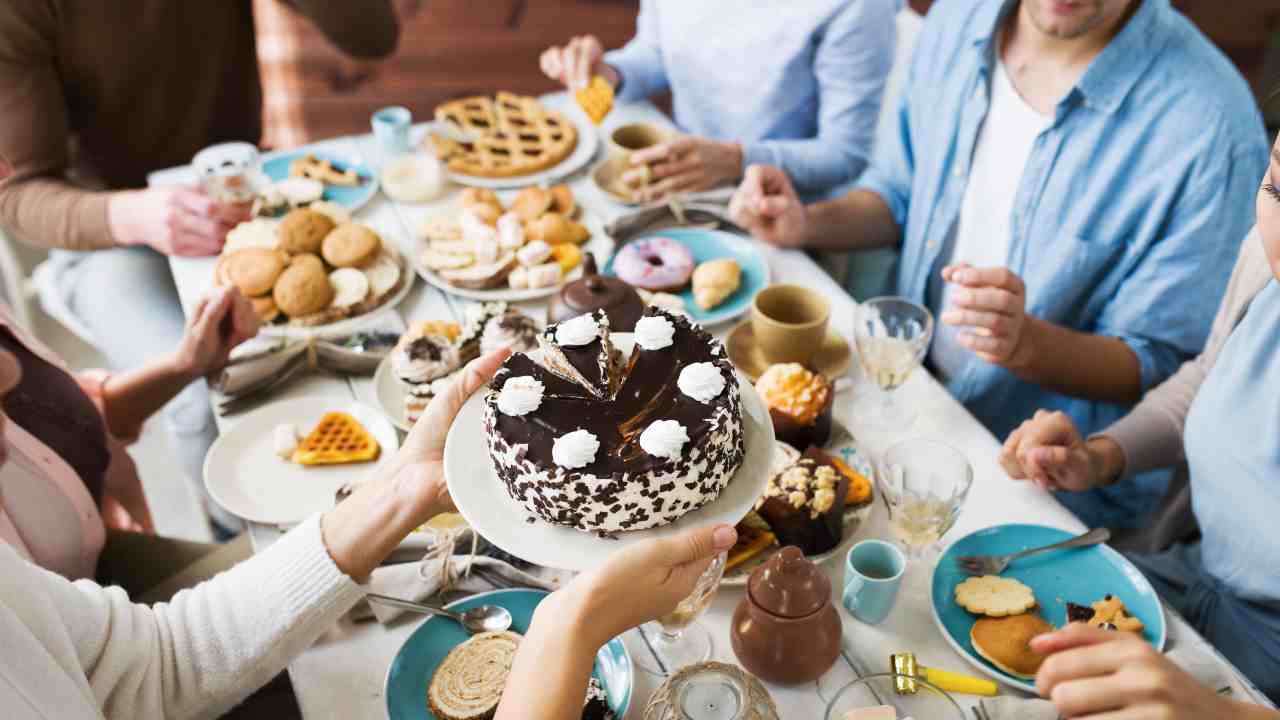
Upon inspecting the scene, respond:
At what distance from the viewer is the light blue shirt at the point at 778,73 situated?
2432 mm

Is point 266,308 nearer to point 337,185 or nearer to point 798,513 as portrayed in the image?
point 337,185

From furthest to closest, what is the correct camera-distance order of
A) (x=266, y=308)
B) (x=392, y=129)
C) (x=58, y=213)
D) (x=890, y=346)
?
1. (x=392, y=129)
2. (x=58, y=213)
3. (x=266, y=308)
4. (x=890, y=346)

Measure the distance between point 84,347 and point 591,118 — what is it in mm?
2204

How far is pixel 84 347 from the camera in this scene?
3479mm

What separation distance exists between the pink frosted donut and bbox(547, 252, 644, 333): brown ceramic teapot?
345 millimetres

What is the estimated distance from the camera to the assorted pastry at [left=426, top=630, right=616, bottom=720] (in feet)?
3.92

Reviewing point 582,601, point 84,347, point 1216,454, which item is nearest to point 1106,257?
point 1216,454

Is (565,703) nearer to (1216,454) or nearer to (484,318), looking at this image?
(484,318)

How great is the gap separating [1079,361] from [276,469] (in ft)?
4.85

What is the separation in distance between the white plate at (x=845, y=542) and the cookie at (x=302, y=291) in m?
1.04

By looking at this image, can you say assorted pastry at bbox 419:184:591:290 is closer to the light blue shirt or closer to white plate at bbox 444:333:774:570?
the light blue shirt

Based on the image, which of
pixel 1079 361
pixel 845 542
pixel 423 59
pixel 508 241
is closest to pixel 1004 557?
pixel 845 542

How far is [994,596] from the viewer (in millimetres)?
1339

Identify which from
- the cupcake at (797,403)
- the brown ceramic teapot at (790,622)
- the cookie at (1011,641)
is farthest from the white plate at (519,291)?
the cookie at (1011,641)
